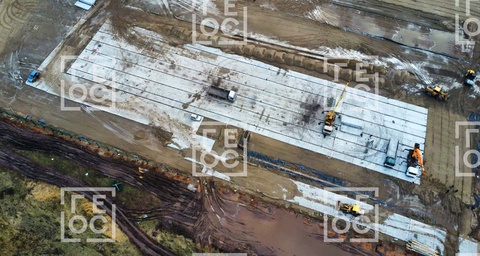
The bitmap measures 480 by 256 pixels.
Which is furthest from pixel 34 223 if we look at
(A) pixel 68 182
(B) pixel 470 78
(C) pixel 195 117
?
(B) pixel 470 78

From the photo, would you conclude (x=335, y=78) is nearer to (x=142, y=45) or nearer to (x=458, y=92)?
(x=458, y=92)

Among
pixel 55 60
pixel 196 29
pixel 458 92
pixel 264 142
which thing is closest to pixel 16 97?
pixel 55 60

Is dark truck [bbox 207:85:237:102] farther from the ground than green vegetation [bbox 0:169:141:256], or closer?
farther from the ground

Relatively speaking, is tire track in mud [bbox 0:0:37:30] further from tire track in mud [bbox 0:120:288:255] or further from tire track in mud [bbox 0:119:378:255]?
tire track in mud [bbox 0:119:378:255]

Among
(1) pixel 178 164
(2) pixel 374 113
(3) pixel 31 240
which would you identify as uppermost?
(2) pixel 374 113

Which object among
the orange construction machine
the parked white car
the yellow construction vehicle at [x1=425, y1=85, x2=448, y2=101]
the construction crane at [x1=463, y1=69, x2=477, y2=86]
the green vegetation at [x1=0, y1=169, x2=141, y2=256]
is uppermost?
the construction crane at [x1=463, y1=69, x2=477, y2=86]

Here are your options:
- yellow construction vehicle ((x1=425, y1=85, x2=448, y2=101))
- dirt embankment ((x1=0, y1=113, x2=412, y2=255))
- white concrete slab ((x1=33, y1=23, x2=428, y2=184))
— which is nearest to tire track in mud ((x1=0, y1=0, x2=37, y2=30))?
white concrete slab ((x1=33, y1=23, x2=428, y2=184))

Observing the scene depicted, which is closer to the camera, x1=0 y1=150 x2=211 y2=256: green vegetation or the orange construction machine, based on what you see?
x1=0 y1=150 x2=211 y2=256: green vegetation
